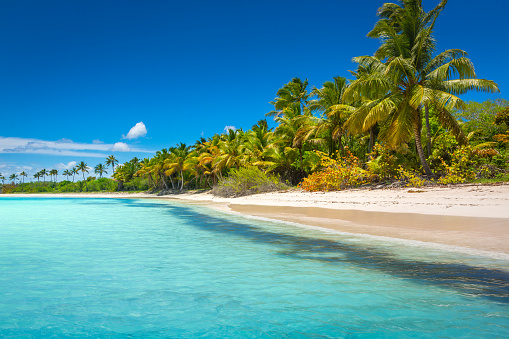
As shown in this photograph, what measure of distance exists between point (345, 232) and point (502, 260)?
389 centimetres

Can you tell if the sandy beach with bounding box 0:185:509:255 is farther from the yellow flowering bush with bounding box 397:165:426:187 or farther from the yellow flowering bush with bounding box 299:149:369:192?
the yellow flowering bush with bounding box 299:149:369:192

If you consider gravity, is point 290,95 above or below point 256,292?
above

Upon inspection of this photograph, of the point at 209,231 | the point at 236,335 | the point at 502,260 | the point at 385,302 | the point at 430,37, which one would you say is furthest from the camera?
the point at 430,37

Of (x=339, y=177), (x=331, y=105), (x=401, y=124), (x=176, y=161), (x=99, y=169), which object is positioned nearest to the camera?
(x=401, y=124)

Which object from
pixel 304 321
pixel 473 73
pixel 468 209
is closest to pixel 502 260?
pixel 304 321

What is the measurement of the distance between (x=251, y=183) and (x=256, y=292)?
75.7 ft

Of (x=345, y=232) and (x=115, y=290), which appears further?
(x=345, y=232)

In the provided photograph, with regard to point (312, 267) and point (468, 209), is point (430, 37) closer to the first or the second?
point (468, 209)

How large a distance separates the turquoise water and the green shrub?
18118 mm

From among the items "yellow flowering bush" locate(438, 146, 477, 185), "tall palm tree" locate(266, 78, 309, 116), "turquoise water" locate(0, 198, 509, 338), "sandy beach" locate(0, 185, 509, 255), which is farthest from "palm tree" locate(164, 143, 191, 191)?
"turquoise water" locate(0, 198, 509, 338)

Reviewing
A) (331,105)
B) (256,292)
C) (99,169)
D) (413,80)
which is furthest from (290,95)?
(99,169)

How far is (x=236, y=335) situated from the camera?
3.13 meters

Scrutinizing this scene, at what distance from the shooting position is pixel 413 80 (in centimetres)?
1677

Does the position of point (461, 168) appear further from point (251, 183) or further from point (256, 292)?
point (256, 292)
